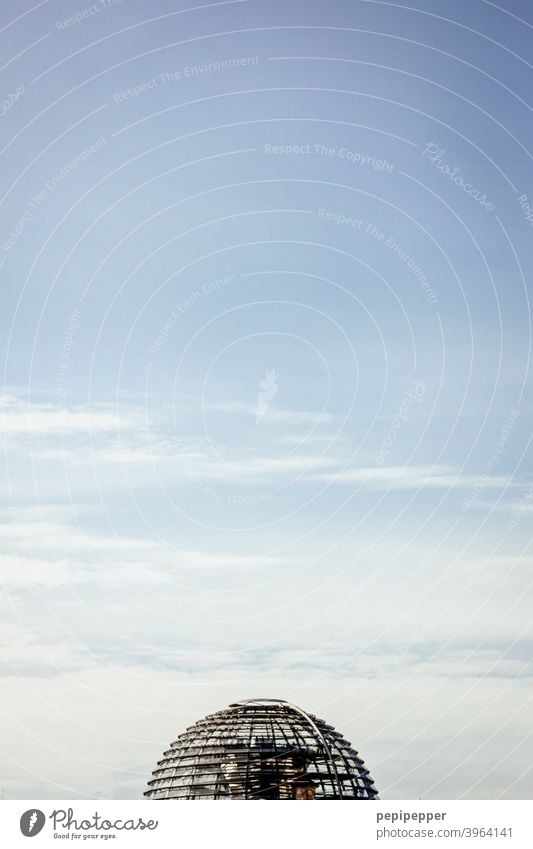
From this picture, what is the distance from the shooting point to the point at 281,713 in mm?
59281

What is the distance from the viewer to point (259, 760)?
54906mm
